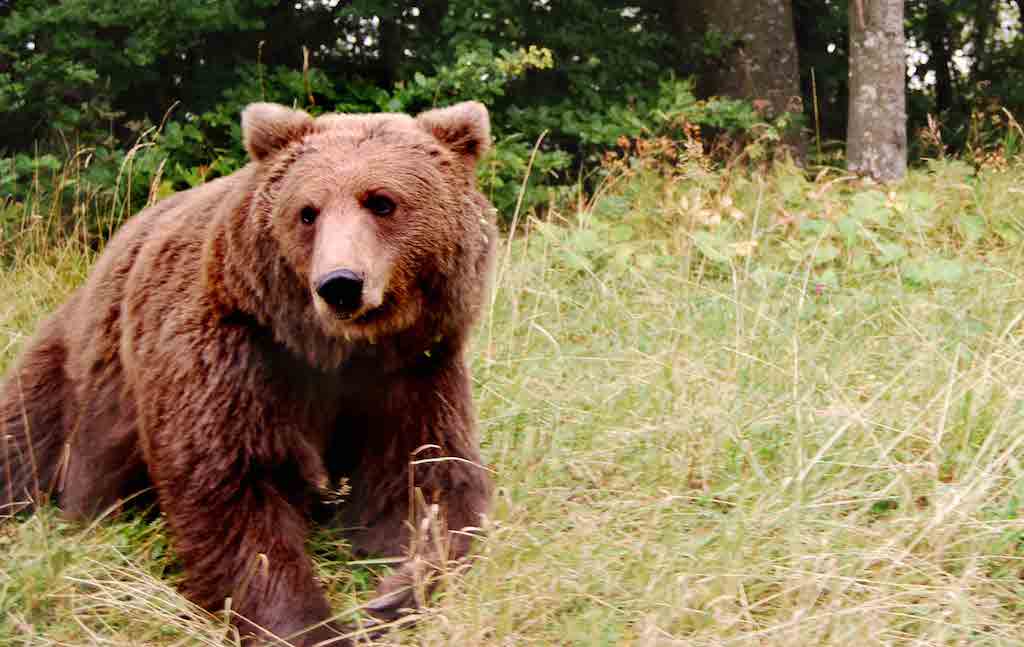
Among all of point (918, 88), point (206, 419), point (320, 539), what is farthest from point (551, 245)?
point (918, 88)

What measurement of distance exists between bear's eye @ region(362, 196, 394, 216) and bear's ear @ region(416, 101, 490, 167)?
1.10 ft

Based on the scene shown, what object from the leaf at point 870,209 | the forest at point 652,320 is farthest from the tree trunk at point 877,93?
the leaf at point 870,209

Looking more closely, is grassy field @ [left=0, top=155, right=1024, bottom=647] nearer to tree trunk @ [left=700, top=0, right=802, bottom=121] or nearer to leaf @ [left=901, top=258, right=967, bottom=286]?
leaf @ [left=901, top=258, right=967, bottom=286]

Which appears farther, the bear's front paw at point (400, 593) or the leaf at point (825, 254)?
the leaf at point (825, 254)

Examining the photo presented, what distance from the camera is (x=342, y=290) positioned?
2666 mm

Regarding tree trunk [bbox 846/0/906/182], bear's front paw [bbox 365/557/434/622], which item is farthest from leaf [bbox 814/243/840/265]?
bear's front paw [bbox 365/557/434/622]

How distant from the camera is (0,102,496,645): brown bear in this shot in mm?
2826

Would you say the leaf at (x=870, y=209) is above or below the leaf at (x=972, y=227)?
above

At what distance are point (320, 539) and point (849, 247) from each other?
A: 10.4 feet

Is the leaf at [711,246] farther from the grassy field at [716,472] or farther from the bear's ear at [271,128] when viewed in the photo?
the bear's ear at [271,128]

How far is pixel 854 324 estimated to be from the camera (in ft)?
15.3

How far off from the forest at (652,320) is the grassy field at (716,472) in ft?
0.04

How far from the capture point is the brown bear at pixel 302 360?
9.27ft

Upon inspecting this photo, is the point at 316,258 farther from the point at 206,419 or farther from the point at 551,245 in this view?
the point at 551,245
